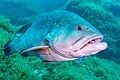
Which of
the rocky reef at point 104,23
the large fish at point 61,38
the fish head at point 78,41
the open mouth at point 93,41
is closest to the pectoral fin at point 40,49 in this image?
the large fish at point 61,38

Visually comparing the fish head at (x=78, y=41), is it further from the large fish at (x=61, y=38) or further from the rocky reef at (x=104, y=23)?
the rocky reef at (x=104, y=23)

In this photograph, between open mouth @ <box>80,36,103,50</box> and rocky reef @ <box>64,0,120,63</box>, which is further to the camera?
rocky reef @ <box>64,0,120,63</box>

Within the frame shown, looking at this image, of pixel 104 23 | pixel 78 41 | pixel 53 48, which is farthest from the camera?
pixel 104 23

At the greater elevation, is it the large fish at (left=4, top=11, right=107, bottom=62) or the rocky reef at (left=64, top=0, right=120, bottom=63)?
the large fish at (left=4, top=11, right=107, bottom=62)

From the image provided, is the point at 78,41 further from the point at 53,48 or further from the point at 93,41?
the point at 53,48

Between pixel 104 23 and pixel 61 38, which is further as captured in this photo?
pixel 104 23

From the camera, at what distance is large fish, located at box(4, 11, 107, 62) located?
9.92 feet

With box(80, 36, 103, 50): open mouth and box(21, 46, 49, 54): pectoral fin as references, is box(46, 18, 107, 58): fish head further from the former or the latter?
box(21, 46, 49, 54): pectoral fin

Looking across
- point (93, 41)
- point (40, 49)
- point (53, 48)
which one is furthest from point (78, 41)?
point (40, 49)

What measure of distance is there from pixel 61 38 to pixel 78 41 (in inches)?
9.8

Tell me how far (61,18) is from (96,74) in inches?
235

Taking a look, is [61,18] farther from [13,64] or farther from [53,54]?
[13,64]

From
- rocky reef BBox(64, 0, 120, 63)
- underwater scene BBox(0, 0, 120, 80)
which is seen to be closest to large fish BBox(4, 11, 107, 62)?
underwater scene BBox(0, 0, 120, 80)

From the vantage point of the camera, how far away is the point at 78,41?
300 cm
